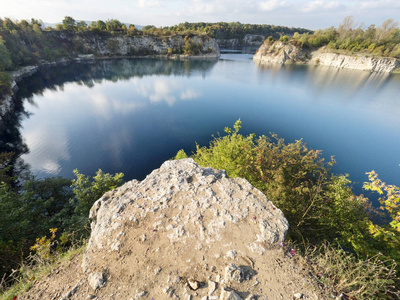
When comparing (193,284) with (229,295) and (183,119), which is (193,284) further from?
(183,119)

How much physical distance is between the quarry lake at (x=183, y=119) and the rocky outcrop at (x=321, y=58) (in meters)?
56.0

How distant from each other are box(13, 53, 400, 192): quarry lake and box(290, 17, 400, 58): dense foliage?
238ft

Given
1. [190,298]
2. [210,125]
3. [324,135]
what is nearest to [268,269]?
[190,298]

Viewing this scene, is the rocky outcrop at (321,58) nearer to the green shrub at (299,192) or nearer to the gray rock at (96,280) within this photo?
the green shrub at (299,192)

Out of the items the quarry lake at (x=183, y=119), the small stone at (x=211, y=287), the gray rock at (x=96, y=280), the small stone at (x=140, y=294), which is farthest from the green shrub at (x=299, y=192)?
the quarry lake at (x=183, y=119)

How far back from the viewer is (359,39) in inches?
5226

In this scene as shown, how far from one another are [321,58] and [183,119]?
5950 inches

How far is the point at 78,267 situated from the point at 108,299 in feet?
6.47

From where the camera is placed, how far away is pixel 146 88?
68688mm

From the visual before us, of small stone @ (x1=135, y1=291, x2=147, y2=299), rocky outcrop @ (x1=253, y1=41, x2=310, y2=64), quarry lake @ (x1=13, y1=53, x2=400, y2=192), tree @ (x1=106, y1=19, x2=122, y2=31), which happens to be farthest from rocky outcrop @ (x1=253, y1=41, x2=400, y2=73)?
small stone @ (x1=135, y1=291, x2=147, y2=299)

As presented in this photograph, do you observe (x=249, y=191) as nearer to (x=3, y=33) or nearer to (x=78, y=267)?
(x=78, y=267)

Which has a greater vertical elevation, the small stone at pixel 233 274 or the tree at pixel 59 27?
the tree at pixel 59 27

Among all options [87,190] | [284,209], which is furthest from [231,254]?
[87,190]

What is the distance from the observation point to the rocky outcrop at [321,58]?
113062mm
